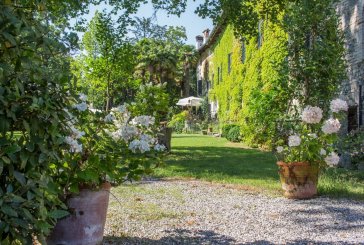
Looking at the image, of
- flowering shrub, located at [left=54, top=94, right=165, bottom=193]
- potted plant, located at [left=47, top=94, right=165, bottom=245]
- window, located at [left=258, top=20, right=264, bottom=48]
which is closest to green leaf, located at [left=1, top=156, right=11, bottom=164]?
flowering shrub, located at [left=54, top=94, right=165, bottom=193]

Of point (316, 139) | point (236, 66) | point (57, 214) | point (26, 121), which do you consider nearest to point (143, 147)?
point (57, 214)

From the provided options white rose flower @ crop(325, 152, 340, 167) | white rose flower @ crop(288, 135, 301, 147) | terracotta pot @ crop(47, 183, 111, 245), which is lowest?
terracotta pot @ crop(47, 183, 111, 245)

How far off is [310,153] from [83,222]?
12.3ft

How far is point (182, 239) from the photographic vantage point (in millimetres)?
4148

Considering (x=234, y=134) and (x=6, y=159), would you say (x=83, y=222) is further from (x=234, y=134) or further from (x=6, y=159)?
(x=234, y=134)

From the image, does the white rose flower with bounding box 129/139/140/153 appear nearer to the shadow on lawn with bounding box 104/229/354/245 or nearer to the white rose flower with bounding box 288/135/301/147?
the shadow on lawn with bounding box 104/229/354/245

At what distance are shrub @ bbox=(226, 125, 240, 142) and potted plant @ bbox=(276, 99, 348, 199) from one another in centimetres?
1362

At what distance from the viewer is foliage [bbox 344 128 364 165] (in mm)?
8984

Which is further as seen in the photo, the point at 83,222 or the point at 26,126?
the point at 83,222

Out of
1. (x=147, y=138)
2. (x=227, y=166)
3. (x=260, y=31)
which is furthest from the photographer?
(x=260, y=31)

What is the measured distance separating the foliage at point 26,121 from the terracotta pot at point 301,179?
4599mm

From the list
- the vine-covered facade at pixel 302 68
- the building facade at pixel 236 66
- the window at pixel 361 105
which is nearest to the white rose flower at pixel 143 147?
the vine-covered facade at pixel 302 68

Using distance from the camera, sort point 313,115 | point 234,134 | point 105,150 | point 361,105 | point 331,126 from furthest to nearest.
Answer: point 234,134, point 361,105, point 313,115, point 331,126, point 105,150

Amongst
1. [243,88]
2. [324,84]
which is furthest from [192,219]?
[243,88]
